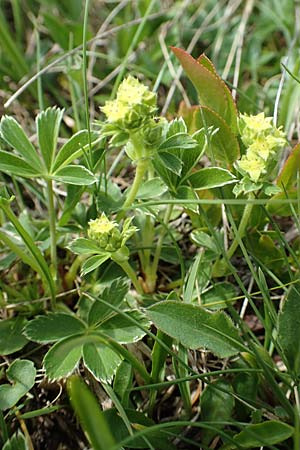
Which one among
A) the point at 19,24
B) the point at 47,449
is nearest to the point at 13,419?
the point at 47,449

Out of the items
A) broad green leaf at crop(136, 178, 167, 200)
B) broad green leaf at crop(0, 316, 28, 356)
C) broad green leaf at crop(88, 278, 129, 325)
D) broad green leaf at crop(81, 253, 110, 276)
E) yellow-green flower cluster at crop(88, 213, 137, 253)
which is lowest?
broad green leaf at crop(0, 316, 28, 356)

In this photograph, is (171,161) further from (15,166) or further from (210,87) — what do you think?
(15,166)

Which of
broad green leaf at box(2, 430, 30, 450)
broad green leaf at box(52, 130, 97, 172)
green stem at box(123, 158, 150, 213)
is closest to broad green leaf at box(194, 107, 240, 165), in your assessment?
green stem at box(123, 158, 150, 213)

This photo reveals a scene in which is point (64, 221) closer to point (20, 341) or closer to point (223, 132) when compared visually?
point (20, 341)

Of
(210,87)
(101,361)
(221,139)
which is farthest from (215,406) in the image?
(210,87)

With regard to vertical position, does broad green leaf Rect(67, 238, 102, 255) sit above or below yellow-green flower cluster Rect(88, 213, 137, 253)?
below

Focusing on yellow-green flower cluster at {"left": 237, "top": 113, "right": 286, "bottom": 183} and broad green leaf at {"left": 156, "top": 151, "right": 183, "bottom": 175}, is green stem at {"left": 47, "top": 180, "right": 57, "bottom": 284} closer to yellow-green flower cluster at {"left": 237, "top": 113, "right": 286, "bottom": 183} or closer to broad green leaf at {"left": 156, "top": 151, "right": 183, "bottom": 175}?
broad green leaf at {"left": 156, "top": 151, "right": 183, "bottom": 175}

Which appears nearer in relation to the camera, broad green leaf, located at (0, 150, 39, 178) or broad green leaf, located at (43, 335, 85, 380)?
broad green leaf, located at (43, 335, 85, 380)
